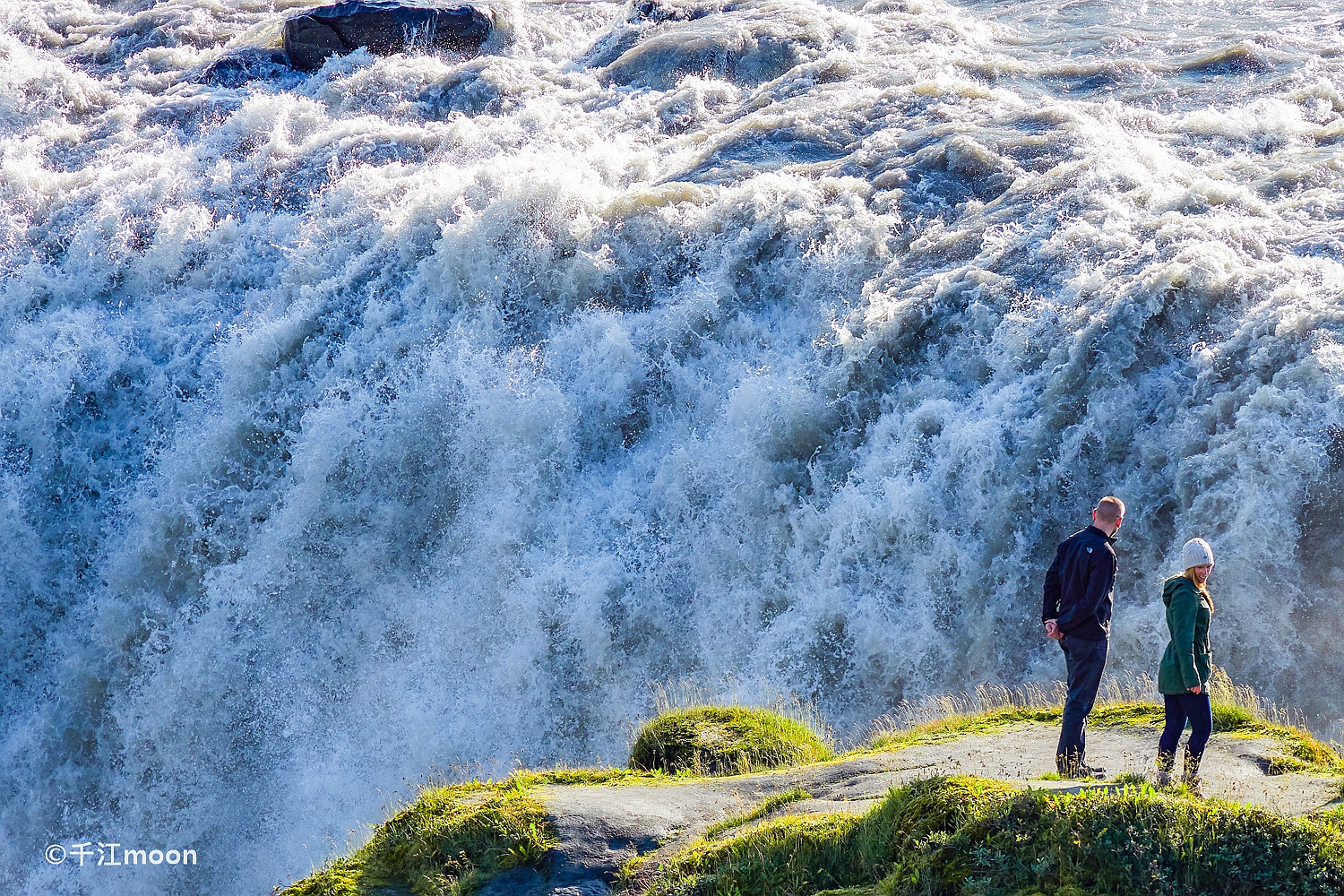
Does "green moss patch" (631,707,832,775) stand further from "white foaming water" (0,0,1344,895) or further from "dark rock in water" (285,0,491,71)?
"dark rock in water" (285,0,491,71)

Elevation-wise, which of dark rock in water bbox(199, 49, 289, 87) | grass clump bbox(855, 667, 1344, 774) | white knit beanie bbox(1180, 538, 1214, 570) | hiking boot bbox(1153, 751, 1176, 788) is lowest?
grass clump bbox(855, 667, 1344, 774)

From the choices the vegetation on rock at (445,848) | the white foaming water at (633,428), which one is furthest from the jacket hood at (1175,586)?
the white foaming water at (633,428)

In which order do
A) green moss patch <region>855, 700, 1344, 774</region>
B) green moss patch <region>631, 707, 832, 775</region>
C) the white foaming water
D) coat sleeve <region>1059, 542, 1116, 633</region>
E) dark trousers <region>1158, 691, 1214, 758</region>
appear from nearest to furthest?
dark trousers <region>1158, 691, 1214, 758</region> → coat sleeve <region>1059, 542, 1116, 633</region> → green moss patch <region>855, 700, 1344, 774</region> → green moss patch <region>631, 707, 832, 775</region> → the white foaming water

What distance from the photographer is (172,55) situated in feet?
96.2

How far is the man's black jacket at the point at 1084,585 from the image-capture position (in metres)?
6.93

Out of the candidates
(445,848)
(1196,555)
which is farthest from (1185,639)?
(445,848)

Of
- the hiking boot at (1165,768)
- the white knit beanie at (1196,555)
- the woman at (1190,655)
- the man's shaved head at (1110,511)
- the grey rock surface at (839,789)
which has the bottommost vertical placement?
the grey rock surface at (839,789)

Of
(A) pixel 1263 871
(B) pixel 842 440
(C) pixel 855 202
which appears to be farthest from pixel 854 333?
(A) pixel 1263 871

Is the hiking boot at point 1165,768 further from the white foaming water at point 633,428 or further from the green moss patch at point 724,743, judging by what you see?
the white foaming water at point 633,428

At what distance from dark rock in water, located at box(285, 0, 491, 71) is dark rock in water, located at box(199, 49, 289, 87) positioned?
47cm

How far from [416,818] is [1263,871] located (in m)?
4.72

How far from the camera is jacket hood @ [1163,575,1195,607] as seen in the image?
6508mm

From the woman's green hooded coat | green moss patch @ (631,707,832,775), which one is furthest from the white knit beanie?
green moss patch @ (631,707,832,775)

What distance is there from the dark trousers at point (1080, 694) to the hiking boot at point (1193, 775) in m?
0.62
